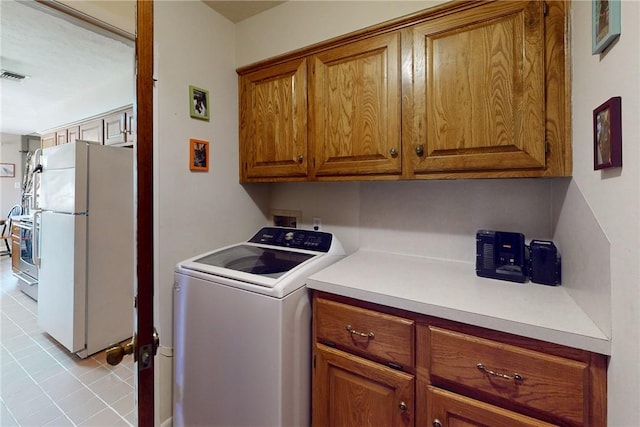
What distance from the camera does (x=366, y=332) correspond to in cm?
109

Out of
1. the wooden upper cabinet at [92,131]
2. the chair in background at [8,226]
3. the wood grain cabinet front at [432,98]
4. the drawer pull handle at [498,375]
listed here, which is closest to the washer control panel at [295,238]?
the wood grain cabinet front at [432,98]

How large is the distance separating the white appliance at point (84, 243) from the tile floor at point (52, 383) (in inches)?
5.4

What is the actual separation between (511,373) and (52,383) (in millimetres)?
2847

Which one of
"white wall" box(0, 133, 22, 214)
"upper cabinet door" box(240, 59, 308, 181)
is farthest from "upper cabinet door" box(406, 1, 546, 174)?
"white wall" box(0, 133, 22, 214)

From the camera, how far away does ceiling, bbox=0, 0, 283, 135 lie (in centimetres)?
171

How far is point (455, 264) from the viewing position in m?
1.46

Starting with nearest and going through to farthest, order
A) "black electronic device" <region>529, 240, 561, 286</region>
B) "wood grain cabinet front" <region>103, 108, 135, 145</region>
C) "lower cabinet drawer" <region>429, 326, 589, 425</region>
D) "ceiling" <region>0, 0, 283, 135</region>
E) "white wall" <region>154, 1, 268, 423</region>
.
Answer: "lower cabinet drawer" <region>429, 326, 589, 425</region>, "black electronic device" <region>529, 240, 561, 286</region>, "white wall" <region>154, 1, 268, 423</region>, "ceiling" <region>0, 0, 283, 135</region>, "wood grain cabinet front" <region>103, 108, 135, 145</region>

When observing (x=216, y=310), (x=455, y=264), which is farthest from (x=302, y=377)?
(x=455, y=264)

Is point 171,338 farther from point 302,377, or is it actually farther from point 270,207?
point 270,207

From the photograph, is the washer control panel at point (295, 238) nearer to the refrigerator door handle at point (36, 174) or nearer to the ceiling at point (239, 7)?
the ceiling at point (239, 7)

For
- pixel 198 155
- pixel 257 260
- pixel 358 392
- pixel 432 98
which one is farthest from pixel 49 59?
pixel 358 392

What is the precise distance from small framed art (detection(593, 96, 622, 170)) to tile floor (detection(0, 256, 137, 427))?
2532 mm

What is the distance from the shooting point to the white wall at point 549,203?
61 centimetres

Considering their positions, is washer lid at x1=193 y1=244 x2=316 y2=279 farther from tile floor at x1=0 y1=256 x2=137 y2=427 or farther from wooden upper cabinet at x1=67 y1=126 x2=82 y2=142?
wooden upper cabinet at x1=67 y1=126 x2=82 y2=142
